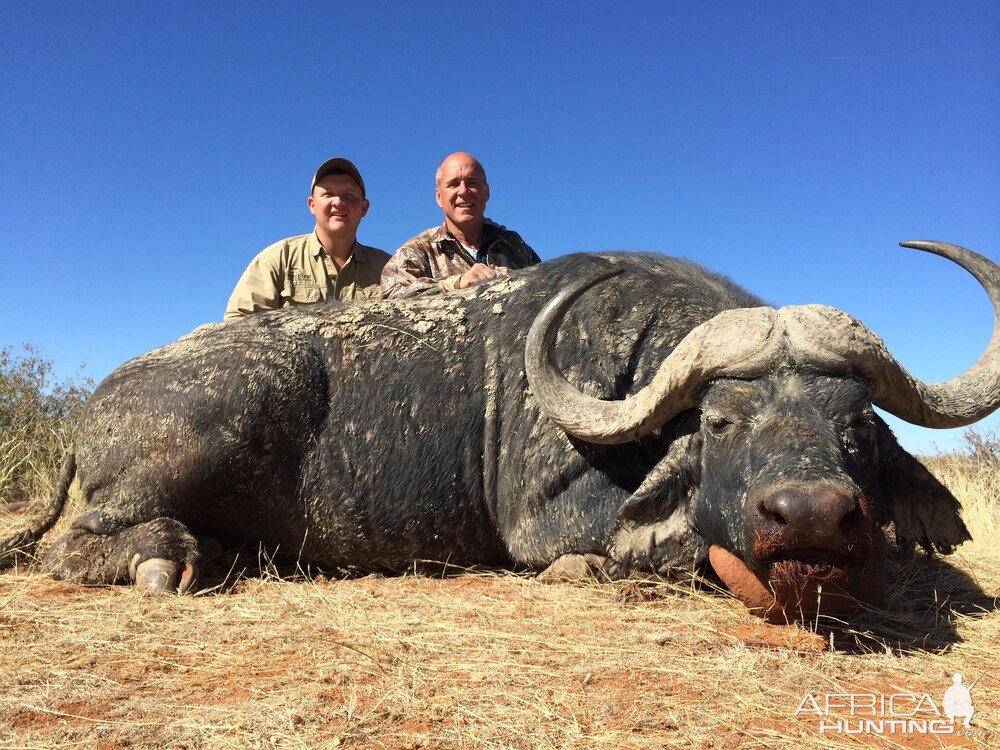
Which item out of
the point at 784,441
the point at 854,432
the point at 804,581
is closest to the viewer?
the point at 804,581

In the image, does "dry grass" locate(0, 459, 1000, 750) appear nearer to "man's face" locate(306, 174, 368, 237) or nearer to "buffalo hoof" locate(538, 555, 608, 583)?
"buffalo hoof" locate(538, 555, 608, 583)

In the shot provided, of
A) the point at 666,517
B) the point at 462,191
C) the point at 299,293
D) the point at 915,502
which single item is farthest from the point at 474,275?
the point at 915,502

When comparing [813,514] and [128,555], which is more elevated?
[813,514]

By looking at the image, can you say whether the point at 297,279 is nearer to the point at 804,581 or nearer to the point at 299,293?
the point at 299,293

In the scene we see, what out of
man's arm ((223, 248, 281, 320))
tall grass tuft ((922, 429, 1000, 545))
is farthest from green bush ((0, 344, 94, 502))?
A: tall grass tuft ((922, 429, 1000, 545))

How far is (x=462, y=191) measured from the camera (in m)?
6.79

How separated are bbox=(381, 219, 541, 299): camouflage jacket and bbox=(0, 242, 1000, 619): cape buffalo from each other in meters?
1.59

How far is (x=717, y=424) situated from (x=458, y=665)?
1528 millimetres

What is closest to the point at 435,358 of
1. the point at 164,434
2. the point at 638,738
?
the point at 164,434

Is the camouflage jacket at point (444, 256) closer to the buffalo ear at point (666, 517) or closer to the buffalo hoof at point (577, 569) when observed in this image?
the buffalo hoof at point (577, 569)

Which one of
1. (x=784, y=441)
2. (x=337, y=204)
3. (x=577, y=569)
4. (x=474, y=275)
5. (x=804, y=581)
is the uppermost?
(x=337, y=204)

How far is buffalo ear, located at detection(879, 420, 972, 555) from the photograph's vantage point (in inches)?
141

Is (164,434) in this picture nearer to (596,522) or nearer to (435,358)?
(435,358)

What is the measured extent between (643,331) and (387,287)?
270 centimetres
